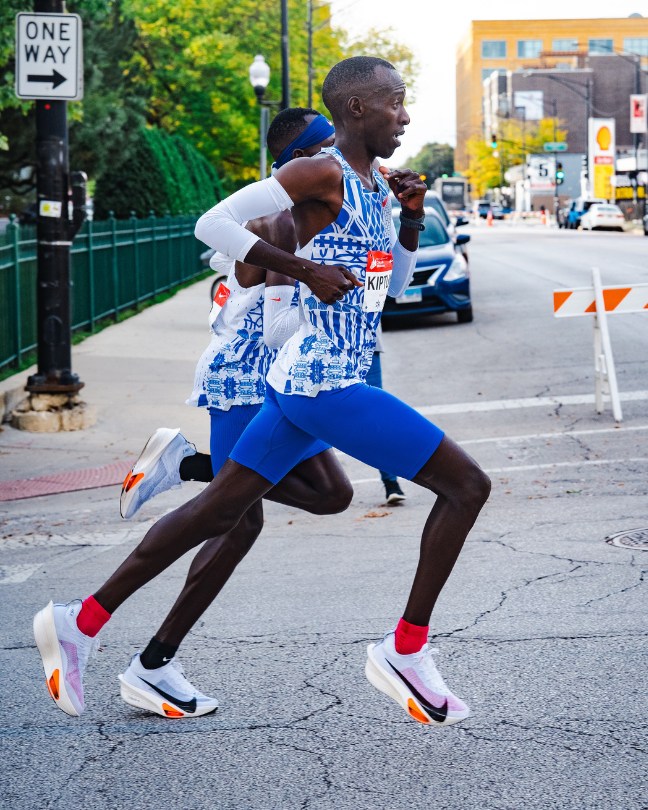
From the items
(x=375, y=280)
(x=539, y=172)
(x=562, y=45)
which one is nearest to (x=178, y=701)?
(x=375, y=280)

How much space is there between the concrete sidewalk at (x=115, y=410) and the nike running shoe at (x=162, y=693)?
4.89 m

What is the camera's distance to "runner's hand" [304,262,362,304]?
3.75m

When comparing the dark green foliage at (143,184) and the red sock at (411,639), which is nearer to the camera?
the red sock at (411,639)

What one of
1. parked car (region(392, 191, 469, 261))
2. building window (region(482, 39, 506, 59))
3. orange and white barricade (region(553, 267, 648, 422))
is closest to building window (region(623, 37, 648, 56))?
building window (region(482, 39, 506, 59))

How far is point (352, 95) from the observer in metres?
3.92

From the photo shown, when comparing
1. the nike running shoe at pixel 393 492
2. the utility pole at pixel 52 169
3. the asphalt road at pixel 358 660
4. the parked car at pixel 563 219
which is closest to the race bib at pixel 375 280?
the asphalt road at pixel 358 660

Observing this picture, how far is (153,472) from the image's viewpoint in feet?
14.4

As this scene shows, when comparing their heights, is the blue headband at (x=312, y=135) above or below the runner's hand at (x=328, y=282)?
above

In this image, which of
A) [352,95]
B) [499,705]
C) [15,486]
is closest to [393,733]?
[499,705]

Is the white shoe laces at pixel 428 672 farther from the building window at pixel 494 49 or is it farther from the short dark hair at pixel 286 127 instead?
the building window at pixel 494 49

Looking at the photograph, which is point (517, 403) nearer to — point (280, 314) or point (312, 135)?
point (312, 135)

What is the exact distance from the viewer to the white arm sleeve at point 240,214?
3.75 m

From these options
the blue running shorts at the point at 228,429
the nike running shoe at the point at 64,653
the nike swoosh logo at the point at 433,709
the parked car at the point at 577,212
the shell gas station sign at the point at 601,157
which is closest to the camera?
the nike swoosh logo at the point at 433,709

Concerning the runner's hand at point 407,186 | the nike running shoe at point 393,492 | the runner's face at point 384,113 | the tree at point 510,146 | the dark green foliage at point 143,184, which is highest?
the tree at point 510,146
